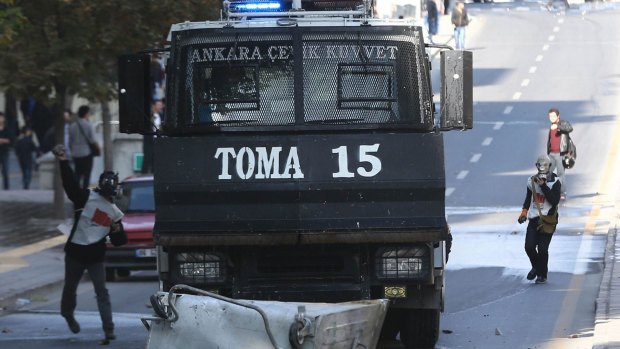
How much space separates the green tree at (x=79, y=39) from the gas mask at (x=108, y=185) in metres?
9.66

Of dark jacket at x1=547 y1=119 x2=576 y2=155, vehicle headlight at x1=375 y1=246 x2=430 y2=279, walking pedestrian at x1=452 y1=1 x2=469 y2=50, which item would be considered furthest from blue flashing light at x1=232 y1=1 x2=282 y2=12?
walking pedestrian at x1=452 y1=1 x2=469 y2=50

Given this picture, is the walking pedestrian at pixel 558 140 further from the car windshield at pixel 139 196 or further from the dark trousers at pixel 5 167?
the dark trousers at pixel 5 167

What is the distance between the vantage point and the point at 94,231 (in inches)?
577

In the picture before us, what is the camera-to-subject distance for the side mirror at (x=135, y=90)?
12.3m

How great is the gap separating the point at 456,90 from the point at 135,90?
2.81 metres

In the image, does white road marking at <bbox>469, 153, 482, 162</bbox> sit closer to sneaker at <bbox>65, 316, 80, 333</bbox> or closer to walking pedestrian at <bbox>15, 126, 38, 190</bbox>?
walking pedestrian at <bbox>15, 126, 38, 190</bbox>

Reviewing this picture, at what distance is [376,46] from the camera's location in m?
12.2

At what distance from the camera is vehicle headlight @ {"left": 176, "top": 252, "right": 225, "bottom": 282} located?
39.3ft

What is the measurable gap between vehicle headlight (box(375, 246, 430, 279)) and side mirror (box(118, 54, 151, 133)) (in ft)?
7.82

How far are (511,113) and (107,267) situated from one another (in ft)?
70.2

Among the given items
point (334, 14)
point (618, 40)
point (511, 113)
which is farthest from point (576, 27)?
point (334, 14)

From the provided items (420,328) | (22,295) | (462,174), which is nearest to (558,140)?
(462,174)

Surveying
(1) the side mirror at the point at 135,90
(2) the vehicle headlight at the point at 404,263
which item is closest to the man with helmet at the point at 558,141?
(2) the vehicle headlight at the point at 404,263

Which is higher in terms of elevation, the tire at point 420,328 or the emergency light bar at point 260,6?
the emergency light bar at point 260,6
